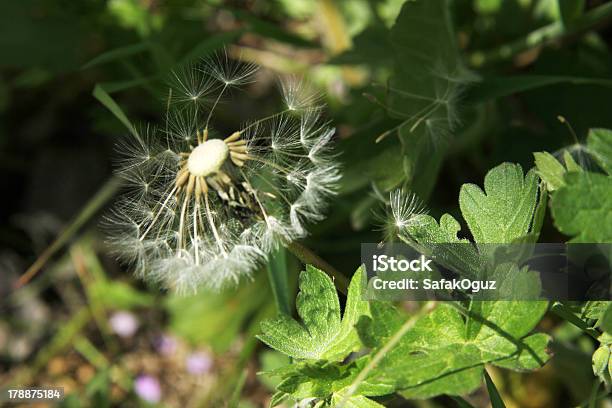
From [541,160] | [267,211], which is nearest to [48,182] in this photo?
[267,211]

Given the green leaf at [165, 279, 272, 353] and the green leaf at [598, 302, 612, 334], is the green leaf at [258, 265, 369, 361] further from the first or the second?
the green leaf at [165, 279, 272, 353]

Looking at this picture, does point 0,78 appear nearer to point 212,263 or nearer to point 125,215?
point 125,215

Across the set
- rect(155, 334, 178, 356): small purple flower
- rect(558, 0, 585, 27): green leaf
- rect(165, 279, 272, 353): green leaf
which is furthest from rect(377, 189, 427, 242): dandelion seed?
rect(155, 334, 178, 356): small purple flower

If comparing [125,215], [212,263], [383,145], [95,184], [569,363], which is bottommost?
[569,363]

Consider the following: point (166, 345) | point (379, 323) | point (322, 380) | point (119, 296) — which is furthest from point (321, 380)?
point (119, 296)

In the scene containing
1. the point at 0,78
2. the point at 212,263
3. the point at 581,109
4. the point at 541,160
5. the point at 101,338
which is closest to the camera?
the point at 541,160

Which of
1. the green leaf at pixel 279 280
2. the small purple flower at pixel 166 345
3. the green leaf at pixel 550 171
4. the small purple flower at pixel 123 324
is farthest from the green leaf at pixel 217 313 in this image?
the green leaf at pixel 550 171

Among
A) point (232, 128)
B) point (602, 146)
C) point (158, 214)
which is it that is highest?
point (232, 128)

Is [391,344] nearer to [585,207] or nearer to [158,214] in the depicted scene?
[585,207]
